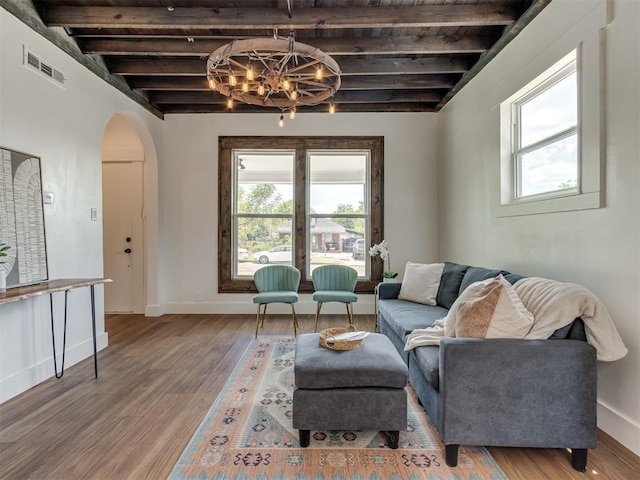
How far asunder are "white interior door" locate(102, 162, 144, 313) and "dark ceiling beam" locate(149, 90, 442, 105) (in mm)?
1024

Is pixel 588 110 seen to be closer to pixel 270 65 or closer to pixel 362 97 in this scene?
pixel 270 65

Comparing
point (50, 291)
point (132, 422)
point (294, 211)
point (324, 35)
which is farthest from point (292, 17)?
point (132, 422)

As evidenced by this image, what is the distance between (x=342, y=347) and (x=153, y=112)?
4.28 metres

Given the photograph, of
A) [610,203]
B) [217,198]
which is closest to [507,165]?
[610,203]

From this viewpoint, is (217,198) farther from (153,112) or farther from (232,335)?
(232,335)

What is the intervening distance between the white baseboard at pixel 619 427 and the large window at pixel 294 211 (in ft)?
10.1

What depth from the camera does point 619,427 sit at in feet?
6.22

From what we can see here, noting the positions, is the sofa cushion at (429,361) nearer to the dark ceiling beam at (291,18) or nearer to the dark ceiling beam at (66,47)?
the dark ceiling beam at (291,18)

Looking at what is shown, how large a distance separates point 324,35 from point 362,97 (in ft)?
4.30

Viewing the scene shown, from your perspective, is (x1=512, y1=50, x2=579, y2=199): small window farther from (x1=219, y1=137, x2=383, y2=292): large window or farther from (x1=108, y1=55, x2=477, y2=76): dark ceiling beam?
(x1=219, y1=137, x2=383, y2=292): large window

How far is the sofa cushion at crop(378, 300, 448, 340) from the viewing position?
2.66m

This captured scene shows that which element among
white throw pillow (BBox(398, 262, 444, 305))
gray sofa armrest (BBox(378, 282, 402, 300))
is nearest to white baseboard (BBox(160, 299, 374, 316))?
gray sofa armrest (BBox(378, 282, 402, 300))

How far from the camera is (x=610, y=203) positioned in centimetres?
194

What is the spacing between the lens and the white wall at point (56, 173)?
248 cm
